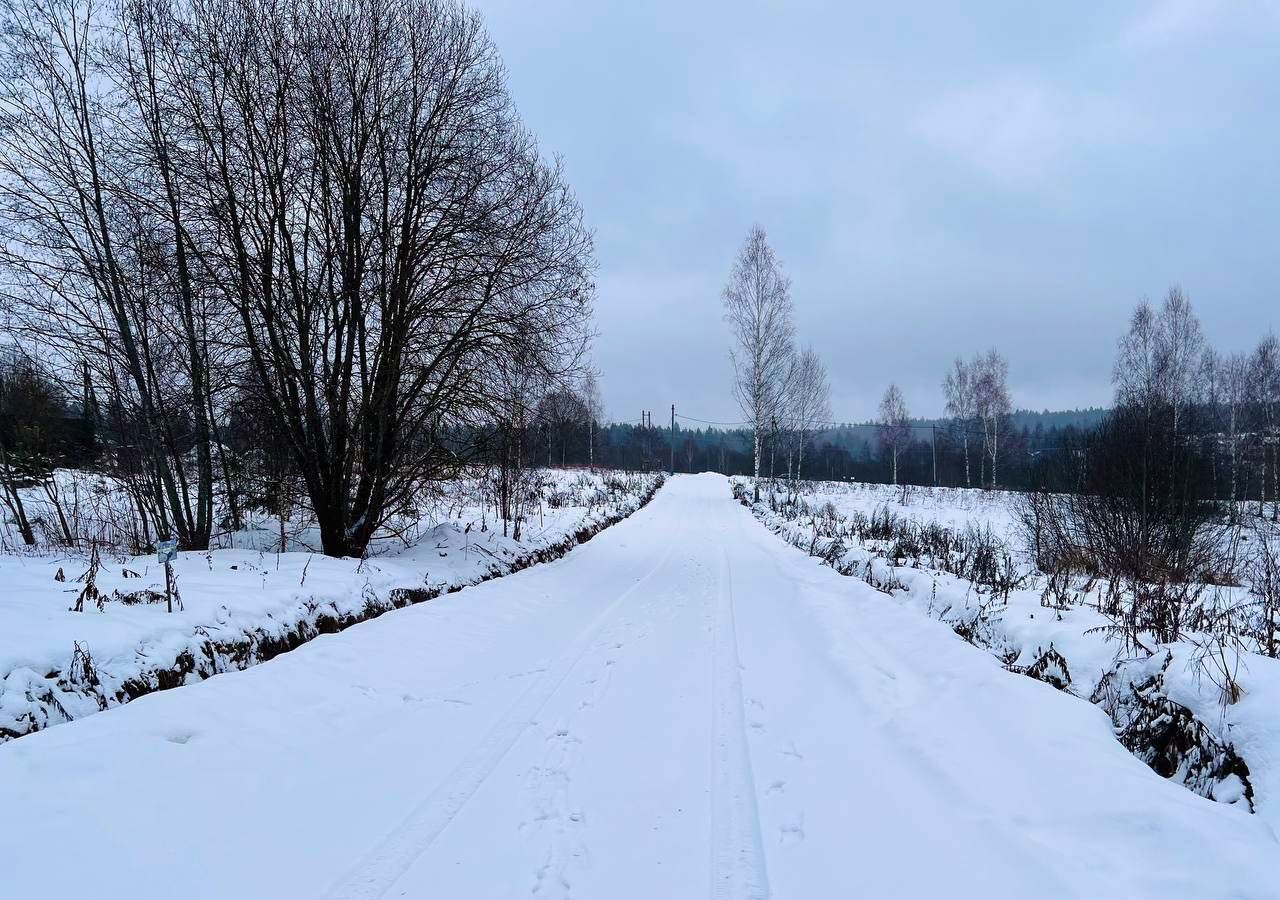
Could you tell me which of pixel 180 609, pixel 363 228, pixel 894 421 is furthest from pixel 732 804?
pixel 894 421

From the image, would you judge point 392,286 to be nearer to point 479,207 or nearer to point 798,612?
point 479,207

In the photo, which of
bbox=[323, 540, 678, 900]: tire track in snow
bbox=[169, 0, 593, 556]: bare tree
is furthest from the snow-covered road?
bbox=[169, 0, 593, 556]: bare tree

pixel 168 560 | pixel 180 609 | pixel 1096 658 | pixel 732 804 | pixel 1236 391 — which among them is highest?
pixel 1236 391

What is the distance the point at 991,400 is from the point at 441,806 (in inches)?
1807

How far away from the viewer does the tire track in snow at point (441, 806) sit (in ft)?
8.80

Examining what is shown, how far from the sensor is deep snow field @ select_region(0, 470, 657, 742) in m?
3.80

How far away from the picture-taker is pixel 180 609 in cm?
509

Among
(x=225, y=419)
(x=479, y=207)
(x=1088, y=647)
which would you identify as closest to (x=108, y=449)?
(x=225, y=419)

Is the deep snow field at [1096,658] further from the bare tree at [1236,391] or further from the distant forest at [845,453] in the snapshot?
the bare tree at [1236,391]

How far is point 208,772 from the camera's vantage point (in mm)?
3389

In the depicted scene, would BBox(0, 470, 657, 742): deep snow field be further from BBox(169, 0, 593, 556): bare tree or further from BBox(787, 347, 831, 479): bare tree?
BBox(787, 347, 831, 479): bare tree

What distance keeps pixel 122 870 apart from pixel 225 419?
26.6 ft

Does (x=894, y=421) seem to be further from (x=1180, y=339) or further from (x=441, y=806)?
(x=441, y=806)

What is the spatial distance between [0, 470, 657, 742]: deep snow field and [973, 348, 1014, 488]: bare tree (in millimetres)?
40587
